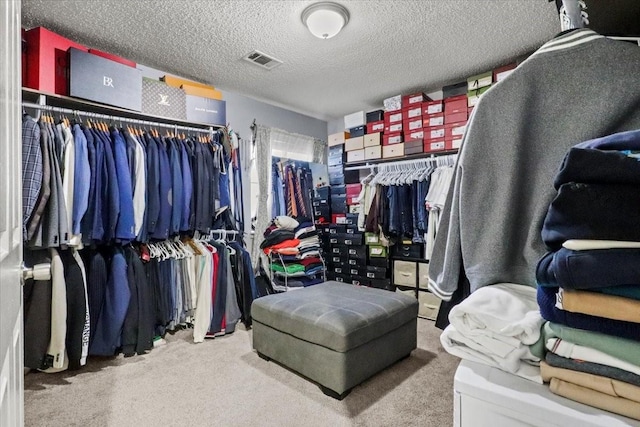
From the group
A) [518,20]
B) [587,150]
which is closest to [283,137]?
[518,20]

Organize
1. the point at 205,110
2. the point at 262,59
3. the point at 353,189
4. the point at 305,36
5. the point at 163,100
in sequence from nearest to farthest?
the point at 305,36
the point at 163,100
the point at 262,59
the point at 205,110
the point at 353,189

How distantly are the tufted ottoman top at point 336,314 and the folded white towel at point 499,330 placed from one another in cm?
114

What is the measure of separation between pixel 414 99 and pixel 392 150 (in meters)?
0.58

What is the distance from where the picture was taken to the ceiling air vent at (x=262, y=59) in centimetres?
260

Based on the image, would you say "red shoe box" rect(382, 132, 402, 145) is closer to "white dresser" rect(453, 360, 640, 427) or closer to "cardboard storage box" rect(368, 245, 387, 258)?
"cardboard storage box" rect(368, 245, 387, 258)

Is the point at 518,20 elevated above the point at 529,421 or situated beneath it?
elevated above

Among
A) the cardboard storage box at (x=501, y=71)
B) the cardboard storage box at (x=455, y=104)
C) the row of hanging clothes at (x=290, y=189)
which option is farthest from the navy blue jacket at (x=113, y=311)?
the cardboard storage box at (x=501, y=71)

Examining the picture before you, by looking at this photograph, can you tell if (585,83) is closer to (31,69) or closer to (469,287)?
(469,287)

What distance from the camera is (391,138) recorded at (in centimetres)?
346

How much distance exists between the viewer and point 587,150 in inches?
18.0

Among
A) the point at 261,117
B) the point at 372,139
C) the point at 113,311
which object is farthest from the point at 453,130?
the point at 113,311

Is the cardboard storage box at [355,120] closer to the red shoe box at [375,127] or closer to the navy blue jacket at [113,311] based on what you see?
the red shoe box at [375,127]

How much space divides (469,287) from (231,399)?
1532mm

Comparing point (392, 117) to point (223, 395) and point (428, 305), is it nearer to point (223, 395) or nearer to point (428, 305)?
point (428, 305)
